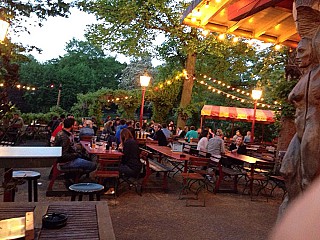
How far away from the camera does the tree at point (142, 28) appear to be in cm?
1678

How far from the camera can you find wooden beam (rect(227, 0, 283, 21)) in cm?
458

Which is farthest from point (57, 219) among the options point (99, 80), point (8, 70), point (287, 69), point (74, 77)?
point (99, 80)

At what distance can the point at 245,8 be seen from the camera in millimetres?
4973

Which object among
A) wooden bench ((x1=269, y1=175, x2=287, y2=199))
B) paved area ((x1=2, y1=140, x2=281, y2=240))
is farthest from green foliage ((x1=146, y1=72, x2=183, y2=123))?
paved area ((x1=2, y1=140, x2=281, y2=240))

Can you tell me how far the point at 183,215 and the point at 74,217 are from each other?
3.08m

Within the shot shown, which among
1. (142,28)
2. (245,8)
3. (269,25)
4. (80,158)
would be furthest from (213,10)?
(142,28)

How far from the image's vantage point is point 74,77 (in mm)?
33969

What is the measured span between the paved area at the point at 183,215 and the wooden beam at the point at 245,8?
323 cm

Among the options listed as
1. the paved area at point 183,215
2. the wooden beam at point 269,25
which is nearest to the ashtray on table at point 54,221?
the paved area at point 183,215

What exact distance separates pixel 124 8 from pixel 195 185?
36.3ft

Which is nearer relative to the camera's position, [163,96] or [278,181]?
[278,181]

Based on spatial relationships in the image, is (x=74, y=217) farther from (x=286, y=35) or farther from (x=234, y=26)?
(x=286, y=35)

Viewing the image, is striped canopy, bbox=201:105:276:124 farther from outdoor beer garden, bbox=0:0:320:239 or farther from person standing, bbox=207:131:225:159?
person standing, bbox=207:131:225:159

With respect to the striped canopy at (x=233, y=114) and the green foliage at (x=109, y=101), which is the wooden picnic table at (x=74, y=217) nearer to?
the striped canopy at (x=233, y=114)
